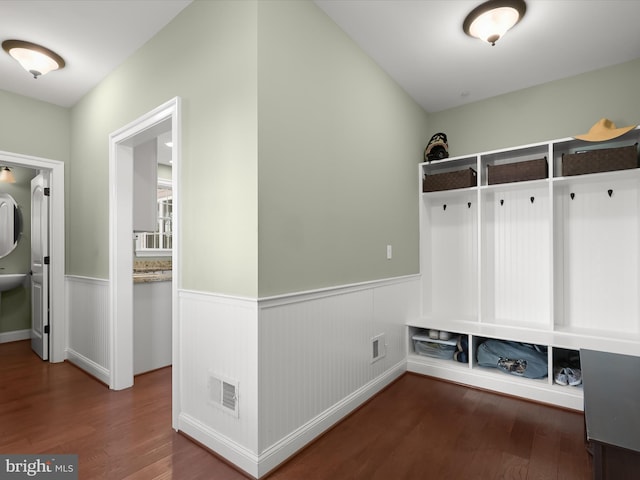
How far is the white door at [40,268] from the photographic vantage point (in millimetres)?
3650

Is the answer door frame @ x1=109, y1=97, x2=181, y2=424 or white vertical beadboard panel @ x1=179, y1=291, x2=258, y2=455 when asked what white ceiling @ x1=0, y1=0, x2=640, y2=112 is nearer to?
door frame @ x1=109, y1=97, x2=181, y2=424

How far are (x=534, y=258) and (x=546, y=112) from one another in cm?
138

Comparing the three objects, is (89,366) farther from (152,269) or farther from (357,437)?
(357,437)

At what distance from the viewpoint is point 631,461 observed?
98cm

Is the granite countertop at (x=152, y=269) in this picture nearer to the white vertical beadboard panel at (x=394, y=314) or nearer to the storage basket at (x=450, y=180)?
the white vertical beadboard panel at (x=394, y=314)

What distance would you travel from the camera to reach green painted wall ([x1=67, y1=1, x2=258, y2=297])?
6.11ft

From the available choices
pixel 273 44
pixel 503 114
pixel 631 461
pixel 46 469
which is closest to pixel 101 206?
pixel 46 469

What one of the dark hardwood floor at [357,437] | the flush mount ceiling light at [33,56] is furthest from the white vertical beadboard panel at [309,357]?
the flush mount ceiling light at [33,56]

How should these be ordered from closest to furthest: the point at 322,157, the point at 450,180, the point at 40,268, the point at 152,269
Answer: the point at 322,157 → the point at 450,180 → the point at 40,268 → the point at 152,269

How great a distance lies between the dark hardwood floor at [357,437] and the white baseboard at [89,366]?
97 millimetres

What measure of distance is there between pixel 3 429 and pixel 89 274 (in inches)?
55.9

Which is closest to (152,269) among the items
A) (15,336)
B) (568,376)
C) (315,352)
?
(15,336)

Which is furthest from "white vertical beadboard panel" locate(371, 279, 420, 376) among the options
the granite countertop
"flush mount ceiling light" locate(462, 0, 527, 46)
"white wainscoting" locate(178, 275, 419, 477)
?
the granite countertop

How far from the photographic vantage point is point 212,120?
2.07 metres
